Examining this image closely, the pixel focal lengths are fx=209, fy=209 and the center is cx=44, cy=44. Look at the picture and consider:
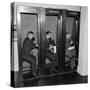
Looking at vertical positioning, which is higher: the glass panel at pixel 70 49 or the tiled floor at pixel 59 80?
the glass panel at pixel 70 49

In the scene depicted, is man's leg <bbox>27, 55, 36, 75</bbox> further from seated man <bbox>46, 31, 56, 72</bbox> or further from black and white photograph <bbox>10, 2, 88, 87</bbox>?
seated man <bbox>46, 31, 56, 72</bbox>

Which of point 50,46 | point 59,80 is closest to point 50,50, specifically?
point 50,46

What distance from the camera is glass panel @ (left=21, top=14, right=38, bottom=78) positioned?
166 cm

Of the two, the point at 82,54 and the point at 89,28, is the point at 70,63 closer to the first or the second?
the point at 82,54

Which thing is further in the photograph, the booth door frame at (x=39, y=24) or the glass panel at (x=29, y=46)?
the glass panel at (x=29, y=46)

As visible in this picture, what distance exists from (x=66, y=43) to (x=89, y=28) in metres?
0.29

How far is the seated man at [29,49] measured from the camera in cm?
165

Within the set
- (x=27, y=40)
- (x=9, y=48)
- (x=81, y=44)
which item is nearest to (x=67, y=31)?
(x=81, y=44)

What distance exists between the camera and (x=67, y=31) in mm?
1841

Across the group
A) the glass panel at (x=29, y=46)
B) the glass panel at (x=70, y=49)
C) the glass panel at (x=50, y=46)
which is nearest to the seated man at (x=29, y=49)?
the glass panel at (x=29, y=46)

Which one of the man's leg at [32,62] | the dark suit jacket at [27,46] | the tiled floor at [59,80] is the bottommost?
the tiled floor at [59,80]

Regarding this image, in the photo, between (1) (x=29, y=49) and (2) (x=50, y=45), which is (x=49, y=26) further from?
(1) (x=29, y=49)

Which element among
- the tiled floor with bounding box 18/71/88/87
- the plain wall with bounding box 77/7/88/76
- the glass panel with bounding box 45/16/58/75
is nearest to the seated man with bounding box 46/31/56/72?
the glass panel with bounding box 45/16/58/75

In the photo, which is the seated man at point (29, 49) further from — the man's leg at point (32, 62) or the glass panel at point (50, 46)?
the glass panel at point (50, 46)
